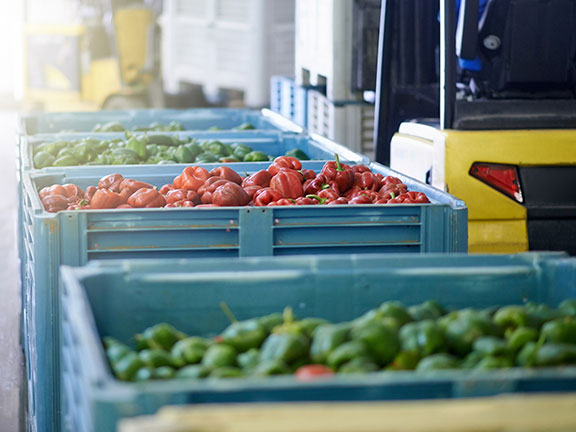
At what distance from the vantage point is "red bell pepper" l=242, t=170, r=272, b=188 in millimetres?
4082

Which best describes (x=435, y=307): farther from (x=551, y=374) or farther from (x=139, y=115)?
(x=139, y=115)

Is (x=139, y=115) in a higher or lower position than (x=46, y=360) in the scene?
higher

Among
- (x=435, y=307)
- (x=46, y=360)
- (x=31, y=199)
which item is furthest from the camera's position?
(x=31, y=199)

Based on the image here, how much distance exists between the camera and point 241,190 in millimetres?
3814

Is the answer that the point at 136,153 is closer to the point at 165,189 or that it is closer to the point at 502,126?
the point at 165,189

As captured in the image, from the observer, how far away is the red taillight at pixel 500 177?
4.42 meters

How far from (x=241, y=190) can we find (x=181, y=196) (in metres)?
0.23

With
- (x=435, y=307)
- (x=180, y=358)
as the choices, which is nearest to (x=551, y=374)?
(x=435, y=307)

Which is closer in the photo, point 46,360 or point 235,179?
point 46,360

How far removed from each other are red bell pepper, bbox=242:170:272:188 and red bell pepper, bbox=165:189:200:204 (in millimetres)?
254

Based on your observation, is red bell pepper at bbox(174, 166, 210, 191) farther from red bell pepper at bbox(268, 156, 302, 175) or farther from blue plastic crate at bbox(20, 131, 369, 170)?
blue plastic crate at bbox(20, 131, 369, 170)

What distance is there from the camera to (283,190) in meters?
3.95

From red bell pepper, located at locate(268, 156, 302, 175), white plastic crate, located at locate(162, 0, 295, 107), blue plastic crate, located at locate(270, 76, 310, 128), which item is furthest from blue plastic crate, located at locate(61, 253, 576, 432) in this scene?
white plastic crate, located at locate(162, 0, 295, 107)

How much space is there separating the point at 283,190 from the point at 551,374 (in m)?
2.19
